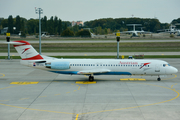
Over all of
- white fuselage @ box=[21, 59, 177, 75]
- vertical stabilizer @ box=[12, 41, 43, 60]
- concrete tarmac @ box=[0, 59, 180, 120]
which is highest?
vertical stabilizer @ box=[12, 41, 43, 60]

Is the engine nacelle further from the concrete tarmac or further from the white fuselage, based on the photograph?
the concrete tarmac

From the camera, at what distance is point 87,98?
23547 mm

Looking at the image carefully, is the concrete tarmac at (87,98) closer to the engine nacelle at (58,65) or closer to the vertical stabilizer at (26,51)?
the engine nacelle at (58,65)

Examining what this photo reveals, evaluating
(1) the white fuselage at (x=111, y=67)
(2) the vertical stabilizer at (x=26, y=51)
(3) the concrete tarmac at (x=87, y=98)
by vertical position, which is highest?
(2) the vertical stabilizer at (x=26, y=51)

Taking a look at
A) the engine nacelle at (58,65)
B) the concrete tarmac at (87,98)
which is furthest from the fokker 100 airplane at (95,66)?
the concrete tarmac at (87,98)

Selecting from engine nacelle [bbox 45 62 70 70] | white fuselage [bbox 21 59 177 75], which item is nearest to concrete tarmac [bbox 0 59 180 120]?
white fuselage [bbox 21 59 177 75]

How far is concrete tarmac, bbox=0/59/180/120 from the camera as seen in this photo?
61.7 ft

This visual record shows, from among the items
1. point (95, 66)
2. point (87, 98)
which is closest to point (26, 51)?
point (95, 66)

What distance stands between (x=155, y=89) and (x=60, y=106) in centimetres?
1255

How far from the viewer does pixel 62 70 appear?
3178 centimetres

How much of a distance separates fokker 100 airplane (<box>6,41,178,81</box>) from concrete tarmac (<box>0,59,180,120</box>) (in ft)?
4.89

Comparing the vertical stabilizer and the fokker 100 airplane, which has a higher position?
the vertical stabilizer

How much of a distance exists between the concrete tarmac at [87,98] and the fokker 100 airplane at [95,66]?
1491 millimetres

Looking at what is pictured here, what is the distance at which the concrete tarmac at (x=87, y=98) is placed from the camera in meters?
18.8
